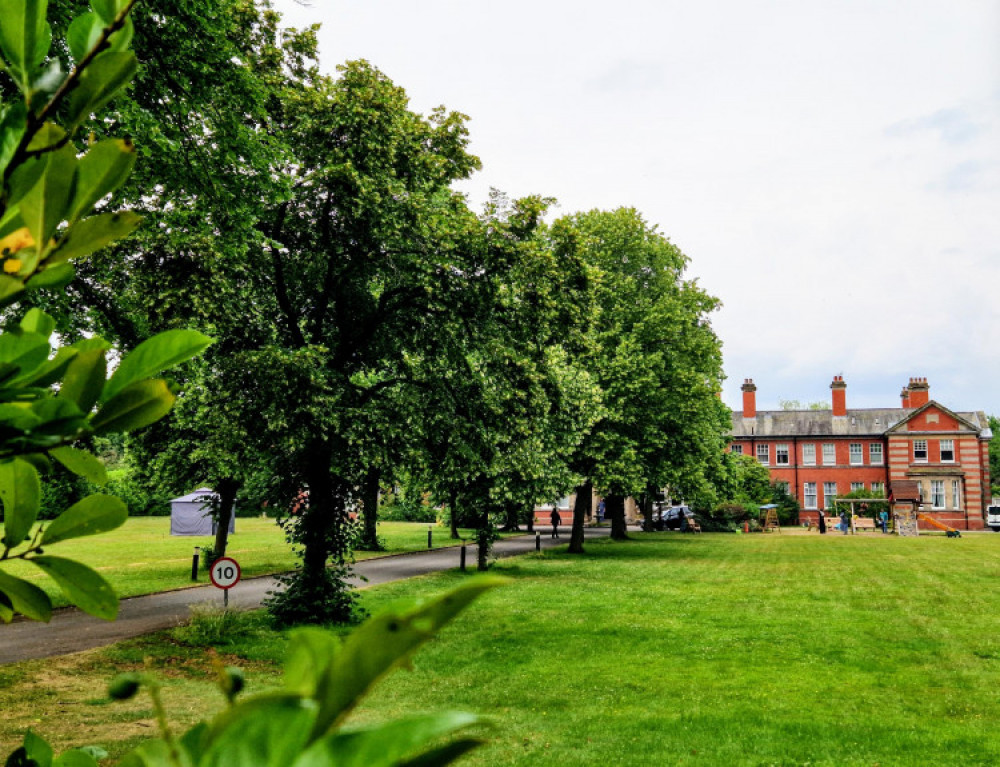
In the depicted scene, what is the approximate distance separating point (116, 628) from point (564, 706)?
30.9ft

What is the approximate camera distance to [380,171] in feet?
46.2

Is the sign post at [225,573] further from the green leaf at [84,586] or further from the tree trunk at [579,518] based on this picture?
the tree trunk at [579,518]

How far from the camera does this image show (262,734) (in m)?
0.46

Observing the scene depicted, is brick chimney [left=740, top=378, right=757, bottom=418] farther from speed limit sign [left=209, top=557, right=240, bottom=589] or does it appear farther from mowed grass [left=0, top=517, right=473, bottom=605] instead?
speed limit sign [left=209, top=557, right=240, bottom=589]

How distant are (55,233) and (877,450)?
6921 cm

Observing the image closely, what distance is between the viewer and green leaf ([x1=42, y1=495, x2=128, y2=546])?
912 mm

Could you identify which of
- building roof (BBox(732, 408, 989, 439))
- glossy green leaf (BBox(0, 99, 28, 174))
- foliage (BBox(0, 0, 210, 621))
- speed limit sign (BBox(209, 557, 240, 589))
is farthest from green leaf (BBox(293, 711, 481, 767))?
building roof (BBox(732, 408, 989, 439))

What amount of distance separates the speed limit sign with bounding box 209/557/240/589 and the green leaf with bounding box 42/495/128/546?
14.2 meters

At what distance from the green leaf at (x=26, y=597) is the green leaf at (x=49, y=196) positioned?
47 cm

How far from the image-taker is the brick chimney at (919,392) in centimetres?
6097

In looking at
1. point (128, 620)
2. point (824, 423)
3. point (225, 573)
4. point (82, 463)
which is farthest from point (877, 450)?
point (82, 463)

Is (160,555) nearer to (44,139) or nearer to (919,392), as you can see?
(44,139)

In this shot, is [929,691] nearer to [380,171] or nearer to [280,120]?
[380,171]

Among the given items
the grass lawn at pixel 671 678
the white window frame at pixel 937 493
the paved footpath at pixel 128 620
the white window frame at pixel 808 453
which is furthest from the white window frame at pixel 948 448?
the paved footpath at pixel 128 620
